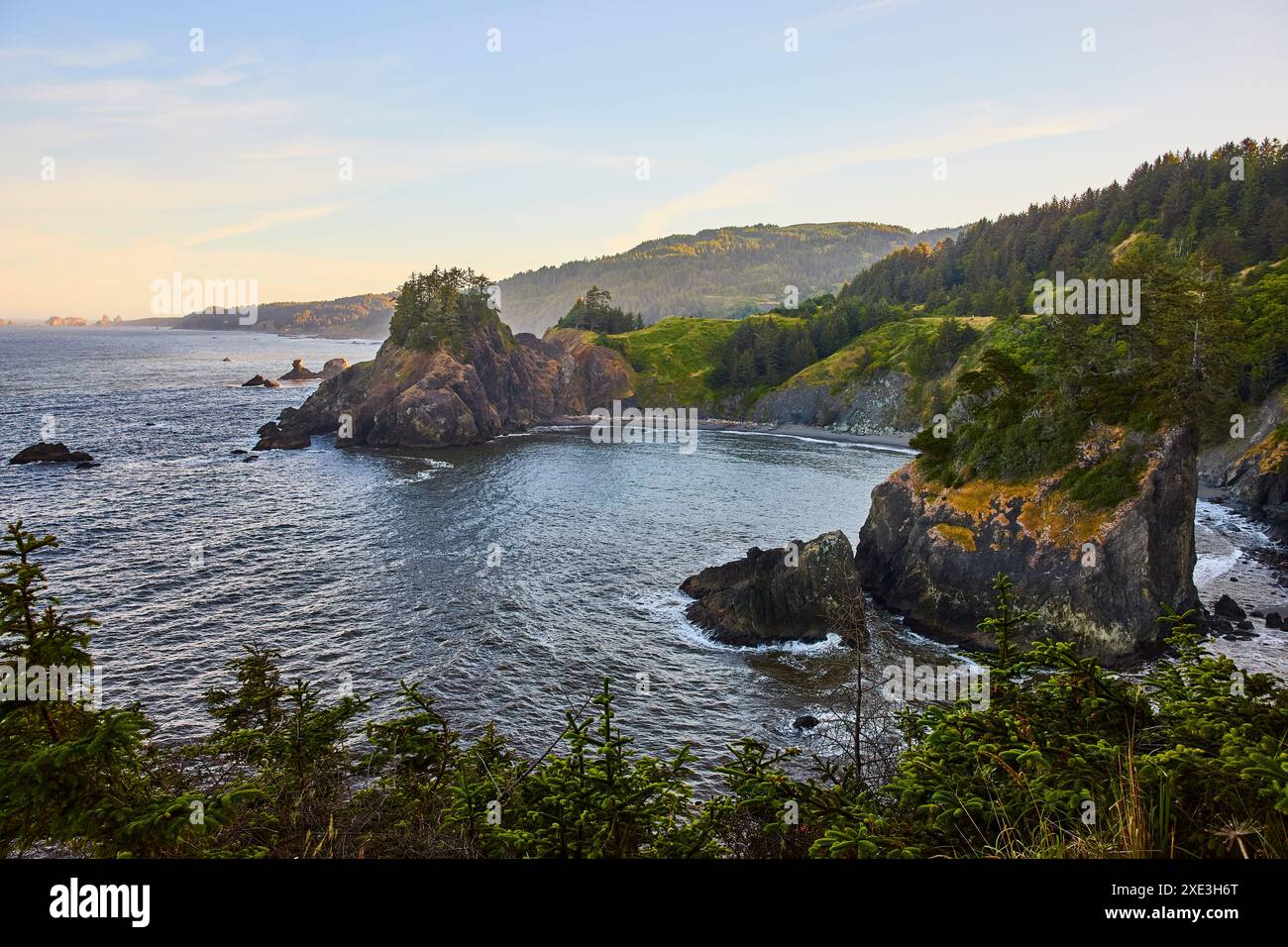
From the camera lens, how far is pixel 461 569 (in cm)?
5316

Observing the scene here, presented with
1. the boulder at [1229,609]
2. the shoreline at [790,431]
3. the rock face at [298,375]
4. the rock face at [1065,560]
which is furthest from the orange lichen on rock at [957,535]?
the rock face at [298,375]

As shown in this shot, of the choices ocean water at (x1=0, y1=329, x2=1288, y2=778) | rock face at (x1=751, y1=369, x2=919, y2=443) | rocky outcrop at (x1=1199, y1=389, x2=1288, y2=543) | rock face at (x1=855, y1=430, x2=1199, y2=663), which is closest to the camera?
ocean water at (x1=0, y1=329, x2=1288, y2=778)

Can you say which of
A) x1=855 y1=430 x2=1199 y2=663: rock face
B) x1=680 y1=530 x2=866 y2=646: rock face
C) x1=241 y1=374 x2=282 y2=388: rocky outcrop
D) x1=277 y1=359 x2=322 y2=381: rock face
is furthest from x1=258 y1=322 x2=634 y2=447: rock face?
x1=855 y1=430 x2=1199 y2=663: rock face

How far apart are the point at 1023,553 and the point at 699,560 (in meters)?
22.2

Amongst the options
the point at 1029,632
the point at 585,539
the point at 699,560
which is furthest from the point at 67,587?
the point at 1029,632

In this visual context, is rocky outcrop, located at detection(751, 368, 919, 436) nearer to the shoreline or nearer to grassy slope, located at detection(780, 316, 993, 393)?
grassy slope, located at detection(780, 316, 993, 393)

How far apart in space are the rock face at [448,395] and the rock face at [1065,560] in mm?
78858

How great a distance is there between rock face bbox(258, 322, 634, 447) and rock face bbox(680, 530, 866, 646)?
7270 cm

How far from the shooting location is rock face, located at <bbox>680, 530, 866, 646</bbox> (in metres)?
43.1

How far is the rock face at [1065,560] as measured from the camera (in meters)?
39.9

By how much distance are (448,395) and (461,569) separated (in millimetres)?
62788

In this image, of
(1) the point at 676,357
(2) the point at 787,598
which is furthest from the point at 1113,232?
(2) the point at 787,598

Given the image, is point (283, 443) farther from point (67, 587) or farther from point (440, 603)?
point (440, 603)
